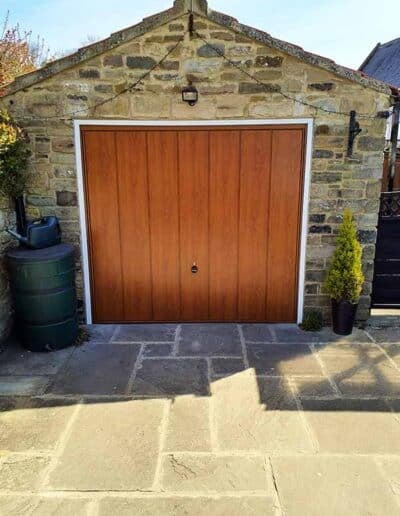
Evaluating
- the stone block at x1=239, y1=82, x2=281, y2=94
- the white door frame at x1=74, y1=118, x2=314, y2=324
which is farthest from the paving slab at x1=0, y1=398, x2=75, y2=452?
the stone block at x1=239, y1=82, x2=281, y2=94

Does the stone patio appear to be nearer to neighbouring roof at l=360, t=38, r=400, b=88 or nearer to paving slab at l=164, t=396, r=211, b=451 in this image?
paving slab at l=164, t=396, r=211, b=451

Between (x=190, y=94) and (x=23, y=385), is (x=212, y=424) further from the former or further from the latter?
(x=190, y=94)

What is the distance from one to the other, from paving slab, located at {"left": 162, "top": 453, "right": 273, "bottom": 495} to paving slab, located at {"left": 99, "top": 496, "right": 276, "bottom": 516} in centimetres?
7

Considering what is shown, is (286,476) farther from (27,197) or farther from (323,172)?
(27,197)

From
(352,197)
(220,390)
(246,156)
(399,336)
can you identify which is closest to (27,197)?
(246,156)

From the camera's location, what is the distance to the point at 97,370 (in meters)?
3.76

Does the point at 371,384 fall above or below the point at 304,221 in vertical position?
below

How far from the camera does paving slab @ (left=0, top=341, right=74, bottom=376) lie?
3727mm

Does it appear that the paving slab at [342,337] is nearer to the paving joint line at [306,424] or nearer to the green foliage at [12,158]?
the paving joint line at [306,424]

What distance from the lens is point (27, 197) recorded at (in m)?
4.46

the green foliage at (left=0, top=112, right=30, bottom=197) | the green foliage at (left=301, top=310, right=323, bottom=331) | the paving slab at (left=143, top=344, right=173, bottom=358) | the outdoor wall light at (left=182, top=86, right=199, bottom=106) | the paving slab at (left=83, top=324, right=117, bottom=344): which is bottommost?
the paving slab at (left=83, top=324, right=117, bottom=344)

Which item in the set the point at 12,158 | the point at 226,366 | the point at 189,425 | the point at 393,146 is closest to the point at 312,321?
the point at 226,366

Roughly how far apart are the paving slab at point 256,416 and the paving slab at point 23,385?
5.05 feet

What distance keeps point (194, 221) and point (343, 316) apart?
2.05m
